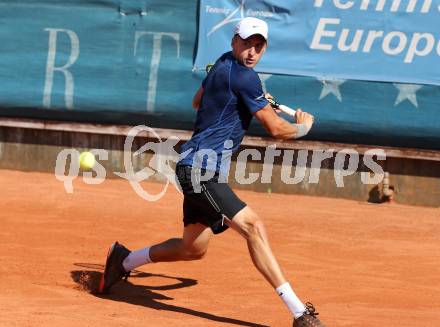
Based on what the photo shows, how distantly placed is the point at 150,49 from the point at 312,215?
9.02 ft

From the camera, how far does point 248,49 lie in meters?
5.73

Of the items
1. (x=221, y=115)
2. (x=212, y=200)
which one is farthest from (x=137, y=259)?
(x=221, y=115)

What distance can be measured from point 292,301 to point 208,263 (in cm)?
206

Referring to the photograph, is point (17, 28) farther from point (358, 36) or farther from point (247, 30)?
point (247, 30)

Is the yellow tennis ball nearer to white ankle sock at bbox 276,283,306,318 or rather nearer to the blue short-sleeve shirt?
the blue short-sleeve shirt

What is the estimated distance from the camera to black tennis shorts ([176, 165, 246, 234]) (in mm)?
5707

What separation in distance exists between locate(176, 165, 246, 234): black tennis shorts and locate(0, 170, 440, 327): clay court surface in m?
0.61

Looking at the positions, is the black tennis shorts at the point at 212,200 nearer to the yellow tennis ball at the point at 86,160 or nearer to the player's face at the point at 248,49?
the player's face at the point at 248,49

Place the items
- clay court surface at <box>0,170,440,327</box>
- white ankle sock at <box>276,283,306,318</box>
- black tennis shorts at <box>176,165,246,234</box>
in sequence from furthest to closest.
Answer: clay court surface at <box>0,170,440,327</box> < black tennis shorts at <box>176,165,246,234</box> < white ankle sock at <box>276,283,306,318</box>

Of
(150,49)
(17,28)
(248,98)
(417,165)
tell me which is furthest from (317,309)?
(17,28)

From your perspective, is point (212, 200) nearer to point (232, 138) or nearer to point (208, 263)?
point (232, 138)

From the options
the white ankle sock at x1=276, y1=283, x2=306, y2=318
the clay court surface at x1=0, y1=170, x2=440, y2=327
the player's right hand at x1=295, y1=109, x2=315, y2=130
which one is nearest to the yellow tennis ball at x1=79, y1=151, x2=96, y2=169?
the clay court surface at x1=0, y1=170, x2=440, y2=327

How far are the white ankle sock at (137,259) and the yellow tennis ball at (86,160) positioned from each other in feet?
15.2

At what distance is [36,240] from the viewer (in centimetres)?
793
